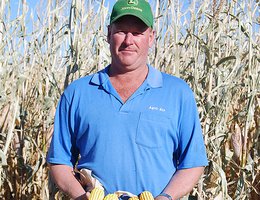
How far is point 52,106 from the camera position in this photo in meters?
2.88

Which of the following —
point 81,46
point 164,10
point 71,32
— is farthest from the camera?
point 164,10

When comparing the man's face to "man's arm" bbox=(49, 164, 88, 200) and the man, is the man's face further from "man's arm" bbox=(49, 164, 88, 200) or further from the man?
"man's arm" bbox=(49, 164, 88, 200)

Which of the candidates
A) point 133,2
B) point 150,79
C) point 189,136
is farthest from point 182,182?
point 133,2

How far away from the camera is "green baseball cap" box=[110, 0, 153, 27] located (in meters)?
1.86

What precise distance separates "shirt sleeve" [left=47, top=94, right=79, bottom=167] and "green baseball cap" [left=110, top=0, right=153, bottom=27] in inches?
14.1

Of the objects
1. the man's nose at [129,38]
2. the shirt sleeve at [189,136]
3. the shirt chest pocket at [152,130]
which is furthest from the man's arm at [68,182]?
the man's nose at [129,38]

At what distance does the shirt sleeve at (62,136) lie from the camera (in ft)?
6.42

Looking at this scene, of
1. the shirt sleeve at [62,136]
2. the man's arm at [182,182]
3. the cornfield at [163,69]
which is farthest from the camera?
the cornfield at [163,69]

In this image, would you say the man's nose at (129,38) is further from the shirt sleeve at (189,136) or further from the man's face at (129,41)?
the shirt sleeve at (189,136)

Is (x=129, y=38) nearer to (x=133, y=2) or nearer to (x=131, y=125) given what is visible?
(x=133, y=2)

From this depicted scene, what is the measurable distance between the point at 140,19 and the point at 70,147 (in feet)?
1.72

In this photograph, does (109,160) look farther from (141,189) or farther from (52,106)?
(52,106)

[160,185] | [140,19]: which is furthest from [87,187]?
[140,19]

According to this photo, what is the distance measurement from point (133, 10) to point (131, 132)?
41 cm
